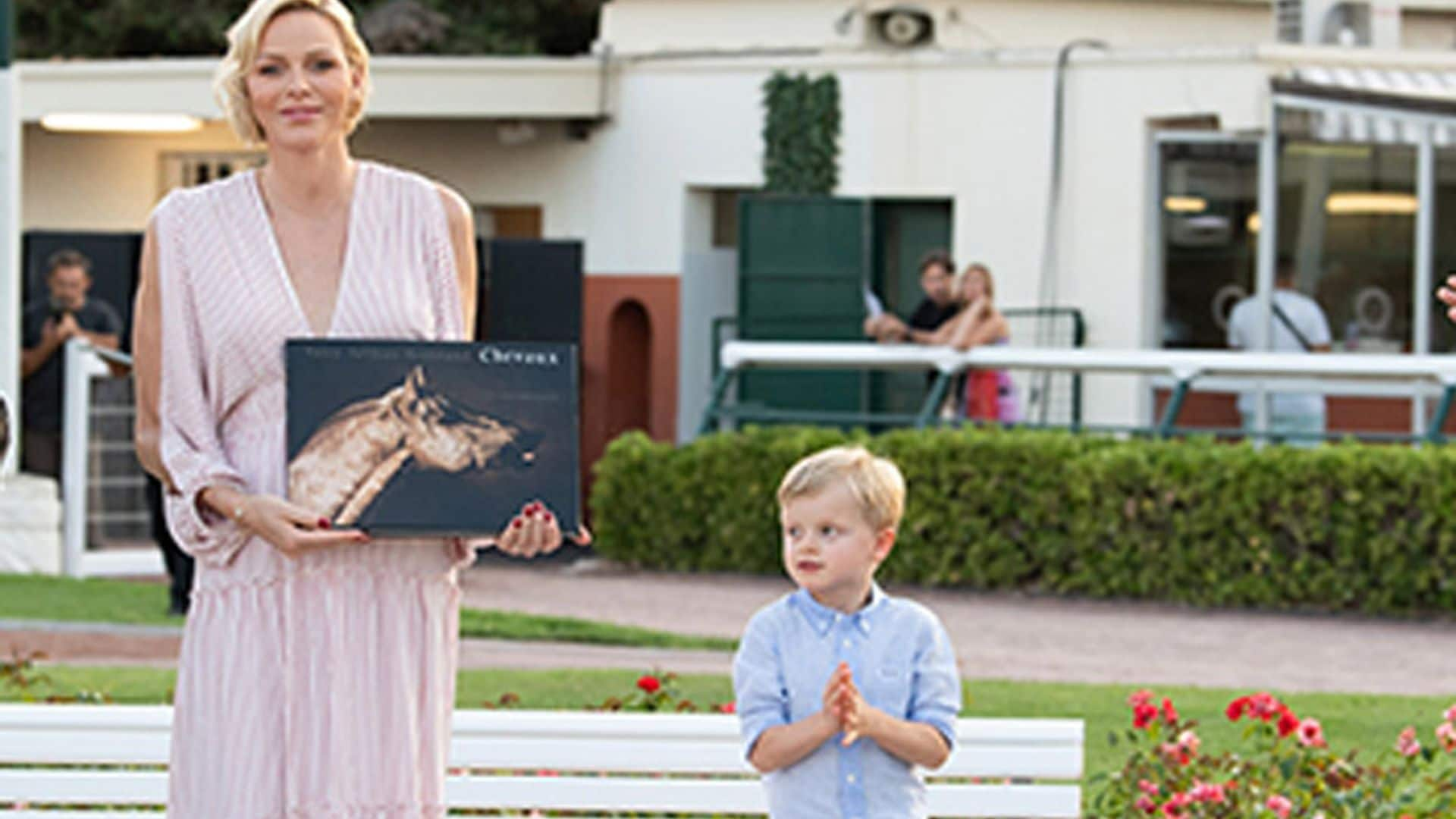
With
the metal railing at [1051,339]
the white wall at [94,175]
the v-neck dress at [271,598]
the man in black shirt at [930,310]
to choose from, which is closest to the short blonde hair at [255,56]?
the v-neck dress at [271,598]

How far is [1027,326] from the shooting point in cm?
1850

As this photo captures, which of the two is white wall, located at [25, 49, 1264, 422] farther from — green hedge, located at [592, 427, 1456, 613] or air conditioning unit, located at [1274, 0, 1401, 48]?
green hedge, located at [592, 427, 1456, 613]

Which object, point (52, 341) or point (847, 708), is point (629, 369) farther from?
point (847, 708)

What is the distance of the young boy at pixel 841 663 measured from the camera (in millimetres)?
4133

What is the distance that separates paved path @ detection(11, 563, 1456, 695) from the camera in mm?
11062

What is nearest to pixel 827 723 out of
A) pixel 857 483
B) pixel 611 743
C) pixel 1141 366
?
pixel 857 483

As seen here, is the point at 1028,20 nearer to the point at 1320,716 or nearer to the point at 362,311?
the point at 1320,716

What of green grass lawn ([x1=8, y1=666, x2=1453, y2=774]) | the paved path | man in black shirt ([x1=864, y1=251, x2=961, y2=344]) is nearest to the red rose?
green grass lawn ([x1=8, y1=666, x2=1453, y2=774])

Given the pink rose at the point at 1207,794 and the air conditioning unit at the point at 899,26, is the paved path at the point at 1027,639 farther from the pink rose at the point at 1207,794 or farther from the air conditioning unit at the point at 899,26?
the air conditioning unit at the point at 899,26

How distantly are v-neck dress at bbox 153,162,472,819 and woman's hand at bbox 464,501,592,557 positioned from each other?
153 mm

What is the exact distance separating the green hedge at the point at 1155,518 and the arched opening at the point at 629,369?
4.91 metres

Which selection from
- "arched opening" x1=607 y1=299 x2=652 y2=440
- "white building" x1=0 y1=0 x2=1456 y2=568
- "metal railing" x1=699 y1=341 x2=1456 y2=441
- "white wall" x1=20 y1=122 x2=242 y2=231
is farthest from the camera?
"white wall" x1=20 y1=122 x2=242 y2=231

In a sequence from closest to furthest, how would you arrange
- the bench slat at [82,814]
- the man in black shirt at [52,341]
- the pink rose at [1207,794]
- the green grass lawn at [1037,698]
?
1. the bench slat at [82,814]
2. the pink rose at [1207,794]
3. the green grass lawn at [1037,698]
4. the man in black shirt at [52,341]

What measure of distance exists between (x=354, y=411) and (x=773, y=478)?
11.5 meters
